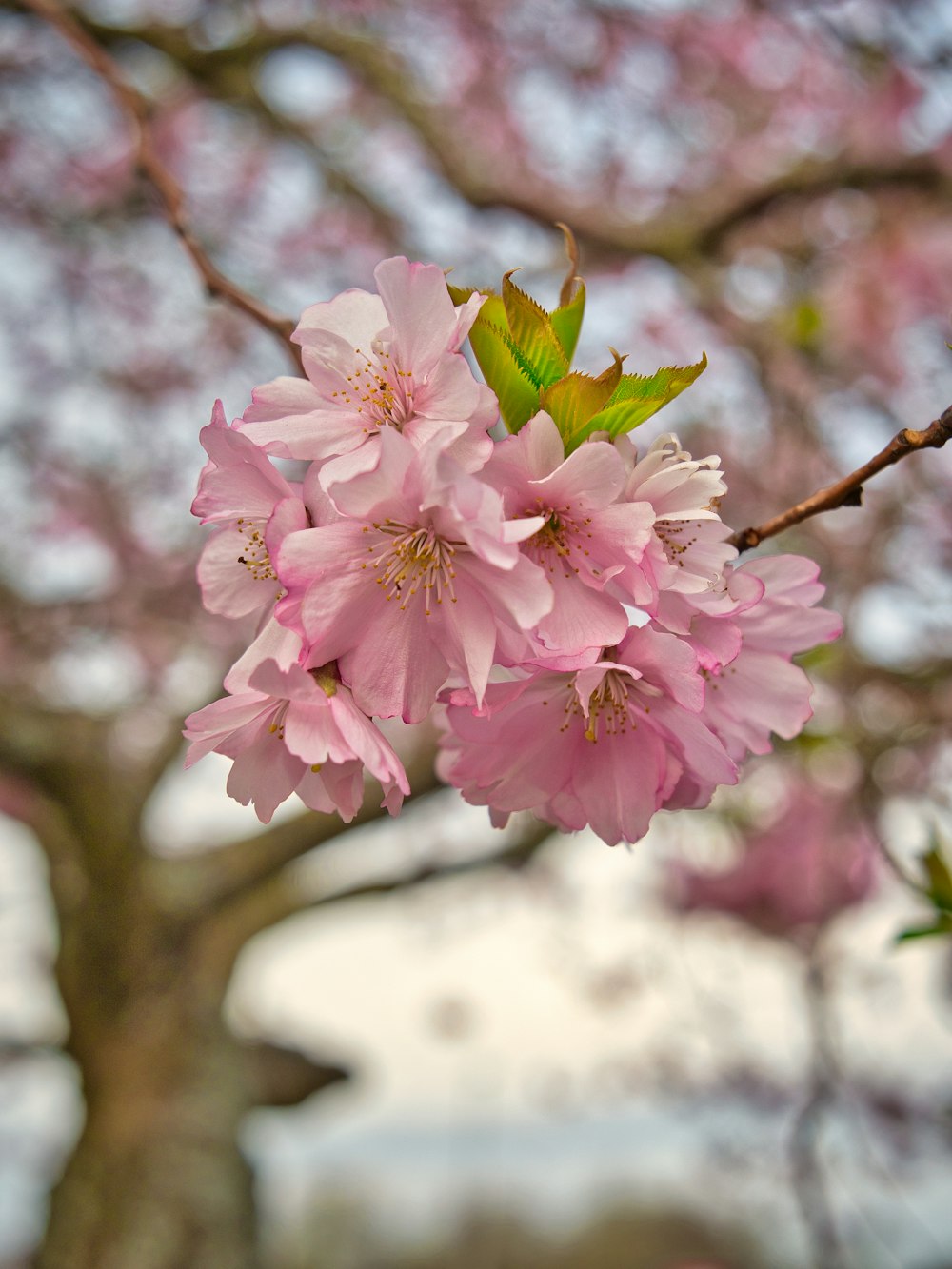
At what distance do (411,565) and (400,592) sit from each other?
0.6 inches

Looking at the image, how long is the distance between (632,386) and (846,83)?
4.39 m

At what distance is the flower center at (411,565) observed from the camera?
1.62 feet

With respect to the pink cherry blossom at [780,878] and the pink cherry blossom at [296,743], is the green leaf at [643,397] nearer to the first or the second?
the pink cherry blossom at [296,743]

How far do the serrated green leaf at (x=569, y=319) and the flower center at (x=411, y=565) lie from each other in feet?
0.47

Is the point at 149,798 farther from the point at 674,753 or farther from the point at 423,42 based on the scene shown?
the point at 674,753

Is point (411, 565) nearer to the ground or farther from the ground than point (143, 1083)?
farther from the ground

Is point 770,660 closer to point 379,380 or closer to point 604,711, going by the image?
point 604,711

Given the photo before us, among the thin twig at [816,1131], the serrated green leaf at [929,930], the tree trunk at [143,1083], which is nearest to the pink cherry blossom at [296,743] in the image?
the serrated green leaf at [929,930]

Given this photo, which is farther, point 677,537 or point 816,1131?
point 816,1131

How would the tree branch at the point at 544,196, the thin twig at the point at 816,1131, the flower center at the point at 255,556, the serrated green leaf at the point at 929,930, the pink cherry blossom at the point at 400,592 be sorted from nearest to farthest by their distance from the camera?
the pink cherry blossom at the point at 400,592, the flower center at the point at 255,556, the serrated green leaf at the point at 929,930, the thin twig at the point at 816,1131, the tree branch at the point at 544,196

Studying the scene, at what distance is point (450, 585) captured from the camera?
1.63ft

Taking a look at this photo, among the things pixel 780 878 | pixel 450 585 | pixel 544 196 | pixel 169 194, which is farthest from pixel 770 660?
pixel 780 878

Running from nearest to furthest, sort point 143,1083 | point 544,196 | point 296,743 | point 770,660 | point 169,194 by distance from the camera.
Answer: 1. point 296,743
2. point 770,660
3. point 169,194
4. point 544,196
5. point 143,1083

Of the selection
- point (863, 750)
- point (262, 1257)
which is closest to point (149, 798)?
point (262, 1257)
